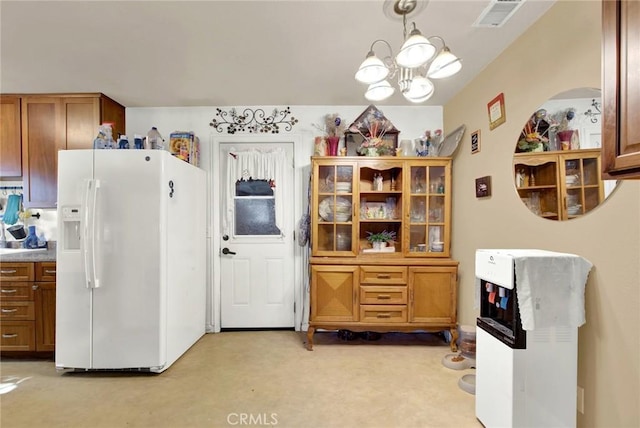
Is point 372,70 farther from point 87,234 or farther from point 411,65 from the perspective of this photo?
point 87,234

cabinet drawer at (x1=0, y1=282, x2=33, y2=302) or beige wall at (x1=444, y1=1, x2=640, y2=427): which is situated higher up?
beige wall at (x1=444, y1=1, x2=640, y2=427)

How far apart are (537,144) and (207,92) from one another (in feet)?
9.38

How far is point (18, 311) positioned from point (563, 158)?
4391 millimetres

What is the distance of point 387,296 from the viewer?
2.73 metres

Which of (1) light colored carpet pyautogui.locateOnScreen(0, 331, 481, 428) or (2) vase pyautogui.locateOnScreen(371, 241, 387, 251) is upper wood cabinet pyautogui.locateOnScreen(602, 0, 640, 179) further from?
(2) vase pyautogui.locateOnScreen(371, 241, 387, 251)

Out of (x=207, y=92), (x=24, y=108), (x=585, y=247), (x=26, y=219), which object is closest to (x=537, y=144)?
(x=585, y=247)

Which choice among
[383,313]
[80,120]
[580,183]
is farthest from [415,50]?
[80,120]

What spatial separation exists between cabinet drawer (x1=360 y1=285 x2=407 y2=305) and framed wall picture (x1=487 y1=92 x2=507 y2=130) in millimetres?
1600

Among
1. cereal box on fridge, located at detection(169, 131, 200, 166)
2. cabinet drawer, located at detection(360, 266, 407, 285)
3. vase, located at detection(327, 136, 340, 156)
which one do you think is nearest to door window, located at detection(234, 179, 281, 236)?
cereal box on fridge, located at detection(169, 131, 200, 166)

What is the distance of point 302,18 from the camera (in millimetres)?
1827

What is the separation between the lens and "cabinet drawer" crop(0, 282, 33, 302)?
102 inches

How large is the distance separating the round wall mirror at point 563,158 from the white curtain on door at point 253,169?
2.24 metres

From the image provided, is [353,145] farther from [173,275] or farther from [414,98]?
[173,275]

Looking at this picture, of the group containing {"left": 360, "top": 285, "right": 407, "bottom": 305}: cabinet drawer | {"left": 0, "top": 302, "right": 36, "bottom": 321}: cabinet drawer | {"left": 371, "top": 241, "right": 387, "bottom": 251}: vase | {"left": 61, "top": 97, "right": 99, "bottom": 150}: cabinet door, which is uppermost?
{"left": 61, "top": 97, "right": 99, "bottom": 150}: cabinet door
